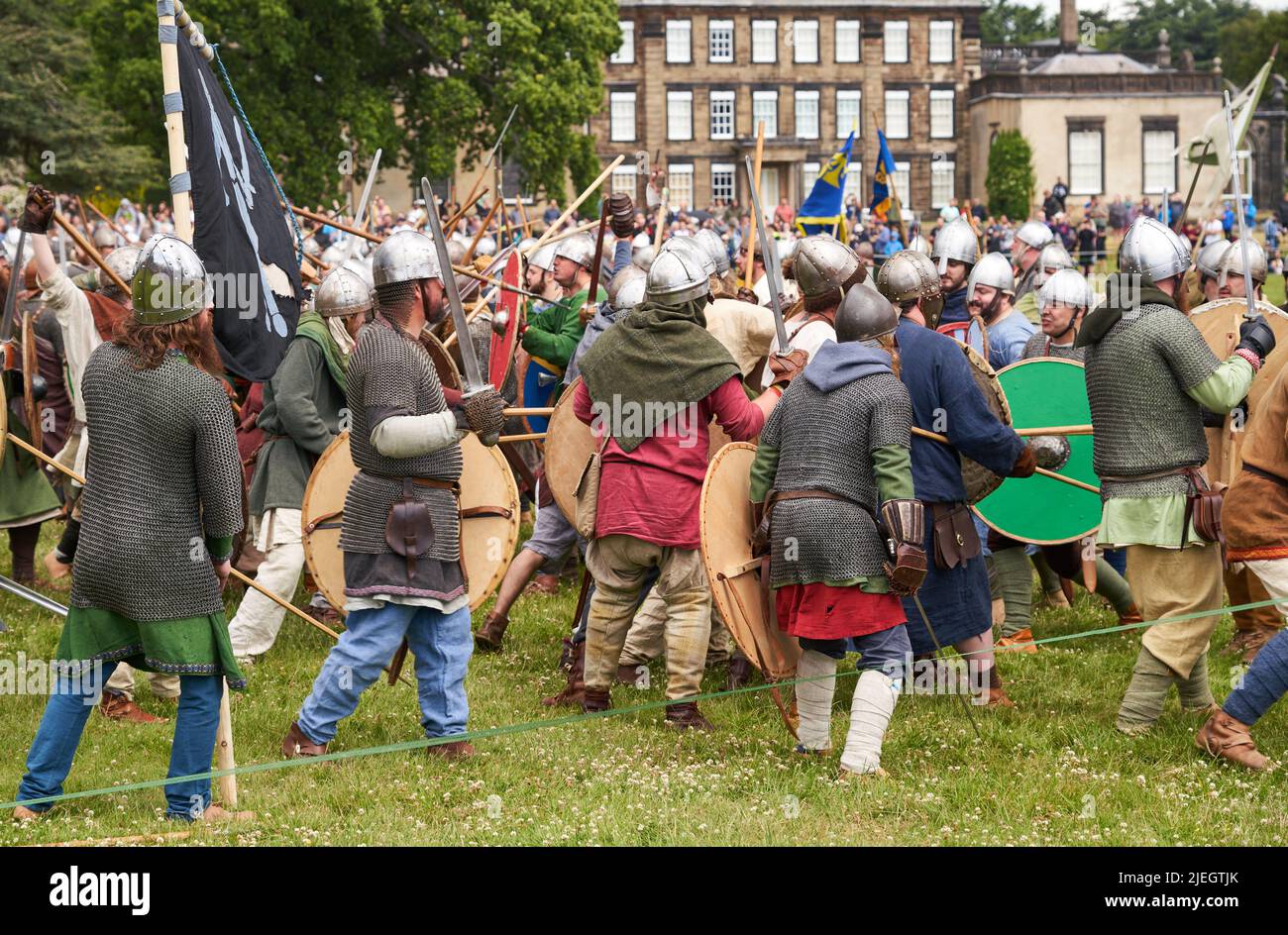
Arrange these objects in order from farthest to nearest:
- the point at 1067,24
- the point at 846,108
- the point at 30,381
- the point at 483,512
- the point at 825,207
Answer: the point at 1067,24, the point at 846,108, the point at 825,207, the point at 30,381, the point at 483,512

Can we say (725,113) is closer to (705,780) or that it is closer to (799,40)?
(799,40)

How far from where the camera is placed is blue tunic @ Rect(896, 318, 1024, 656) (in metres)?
6.20

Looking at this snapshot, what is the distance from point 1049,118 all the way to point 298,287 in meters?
56.6

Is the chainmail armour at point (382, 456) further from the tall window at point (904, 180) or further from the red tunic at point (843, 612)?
the tall window at point (904, 180)

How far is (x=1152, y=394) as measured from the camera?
237 inches

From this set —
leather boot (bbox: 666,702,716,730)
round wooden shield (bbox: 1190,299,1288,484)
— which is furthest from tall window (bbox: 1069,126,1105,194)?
leather boot (bbox: 666,702,716,730)

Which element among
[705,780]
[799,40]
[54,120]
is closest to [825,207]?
[705,780]

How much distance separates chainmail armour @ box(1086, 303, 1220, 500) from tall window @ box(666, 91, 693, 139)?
55.2 metres

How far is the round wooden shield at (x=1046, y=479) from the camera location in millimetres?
7418

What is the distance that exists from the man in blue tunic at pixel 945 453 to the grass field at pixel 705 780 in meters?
0.40

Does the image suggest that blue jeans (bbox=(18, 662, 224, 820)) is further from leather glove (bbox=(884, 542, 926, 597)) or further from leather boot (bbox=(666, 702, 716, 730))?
leather glove (bbox=(884, 542, 926, 597))

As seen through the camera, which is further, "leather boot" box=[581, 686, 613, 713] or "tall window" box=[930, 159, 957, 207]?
"tall window" box=[930, 159, 957, 207]

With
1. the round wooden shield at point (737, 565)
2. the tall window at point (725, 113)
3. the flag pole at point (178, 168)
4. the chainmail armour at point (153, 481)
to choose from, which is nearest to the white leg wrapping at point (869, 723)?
the round wooden shield at point (737, 565)

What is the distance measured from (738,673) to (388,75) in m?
A: 33.9
